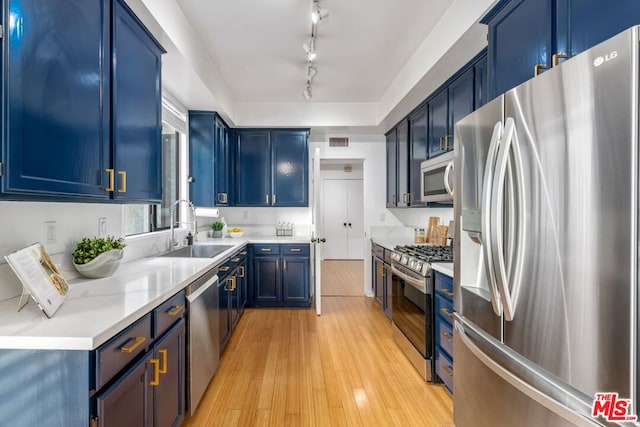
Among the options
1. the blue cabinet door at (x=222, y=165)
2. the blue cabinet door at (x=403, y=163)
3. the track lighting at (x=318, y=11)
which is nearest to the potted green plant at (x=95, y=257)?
the track lighting at (x=318, y=11)

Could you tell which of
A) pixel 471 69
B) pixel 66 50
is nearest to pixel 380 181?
pixel 471 69

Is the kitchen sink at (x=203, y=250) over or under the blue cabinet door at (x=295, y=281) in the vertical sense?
over

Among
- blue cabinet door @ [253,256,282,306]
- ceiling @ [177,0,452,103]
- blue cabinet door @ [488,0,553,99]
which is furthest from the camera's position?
blue cabinet door @ [253,256,282,306]

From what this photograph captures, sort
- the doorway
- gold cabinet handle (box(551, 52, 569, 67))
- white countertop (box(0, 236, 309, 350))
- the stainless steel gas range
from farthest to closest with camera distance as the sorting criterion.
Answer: the doorway → the stainless steel gas range → gold cabinet handle (box(551, 52, 569, 67)) → white countertop (box(0, 236, 309, 350))

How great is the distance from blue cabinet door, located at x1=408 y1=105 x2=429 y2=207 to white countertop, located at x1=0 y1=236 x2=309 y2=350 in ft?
8.42

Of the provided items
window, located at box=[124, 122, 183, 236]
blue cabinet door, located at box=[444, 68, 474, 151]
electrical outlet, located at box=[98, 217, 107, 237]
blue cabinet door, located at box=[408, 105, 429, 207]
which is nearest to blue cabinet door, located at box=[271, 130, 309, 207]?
window, located at box=[124, 122, 183, 236]

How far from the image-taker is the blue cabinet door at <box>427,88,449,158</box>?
293cm

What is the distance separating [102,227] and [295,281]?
2.55 metres

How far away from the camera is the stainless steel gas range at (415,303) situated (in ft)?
7.99

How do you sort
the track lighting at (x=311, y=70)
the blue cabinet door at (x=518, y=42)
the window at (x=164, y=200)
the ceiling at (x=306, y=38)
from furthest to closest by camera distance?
the track lighting at (x=311, y=70) < the window at (x=164, y=200) < the ceiling at (x=306, y=38) < the blue cabinet door at (x=518, y=42)

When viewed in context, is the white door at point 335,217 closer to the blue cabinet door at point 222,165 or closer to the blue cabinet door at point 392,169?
the blue cabinet door at point 392,169

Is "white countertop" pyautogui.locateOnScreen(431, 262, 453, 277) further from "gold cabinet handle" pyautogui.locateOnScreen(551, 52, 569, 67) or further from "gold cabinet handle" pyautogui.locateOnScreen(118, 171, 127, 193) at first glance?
"gold cabinet handle" pyautogui.locateOnScreen(118, 171, 127, 193)

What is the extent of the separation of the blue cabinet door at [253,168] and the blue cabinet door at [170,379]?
287 centimetres

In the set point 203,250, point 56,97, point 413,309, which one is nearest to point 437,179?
point 413,309
